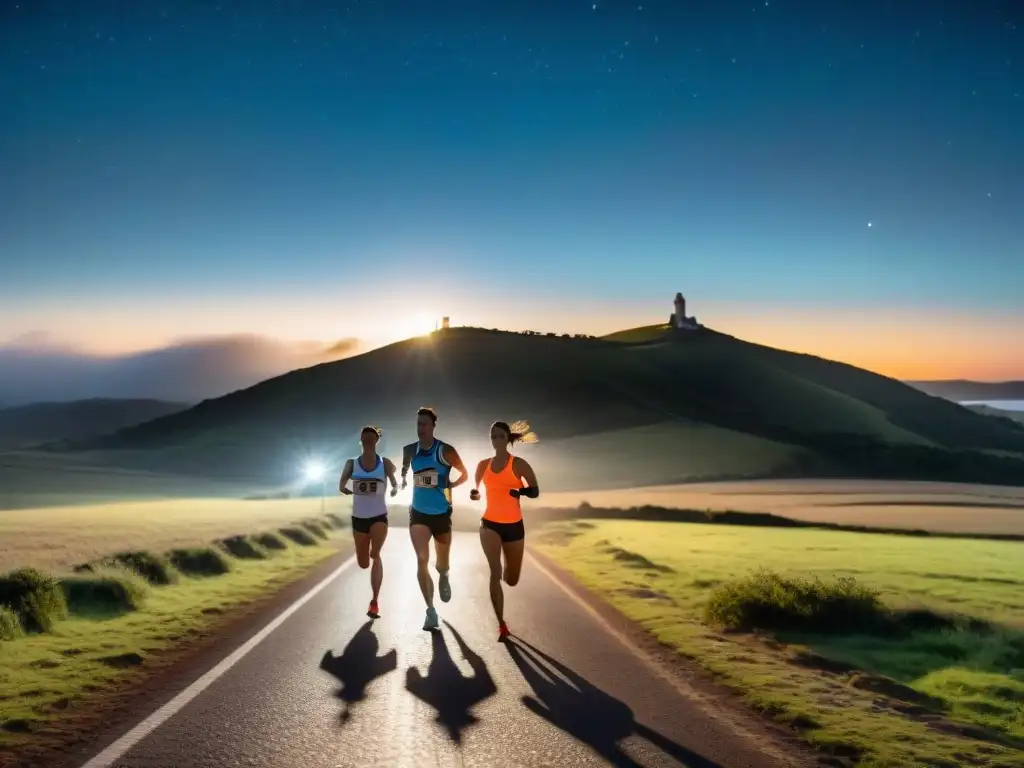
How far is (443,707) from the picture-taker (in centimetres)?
811

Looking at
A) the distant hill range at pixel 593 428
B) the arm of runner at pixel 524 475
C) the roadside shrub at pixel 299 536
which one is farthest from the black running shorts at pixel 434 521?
the distant hill range at pixel 593 428

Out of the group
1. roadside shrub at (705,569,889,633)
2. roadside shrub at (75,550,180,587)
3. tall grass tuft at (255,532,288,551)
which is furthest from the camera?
tall grass tuft at (255,532,288,551)

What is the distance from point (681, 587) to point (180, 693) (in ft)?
35.8

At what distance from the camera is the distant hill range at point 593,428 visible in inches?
5010

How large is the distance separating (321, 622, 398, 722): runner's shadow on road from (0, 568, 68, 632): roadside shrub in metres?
4.41

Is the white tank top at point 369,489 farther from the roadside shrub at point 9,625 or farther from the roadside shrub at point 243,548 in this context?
the roadside shrub at point 243,548

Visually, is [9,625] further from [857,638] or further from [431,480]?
[857,638]

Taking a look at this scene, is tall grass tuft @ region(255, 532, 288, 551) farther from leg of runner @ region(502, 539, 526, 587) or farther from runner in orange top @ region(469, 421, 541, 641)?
runner in orange top @ region(469, 421, 541, 641)

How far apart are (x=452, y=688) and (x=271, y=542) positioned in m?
19.0

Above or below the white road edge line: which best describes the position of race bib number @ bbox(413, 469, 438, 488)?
above

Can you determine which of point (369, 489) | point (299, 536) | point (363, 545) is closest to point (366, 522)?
point (363, 545)

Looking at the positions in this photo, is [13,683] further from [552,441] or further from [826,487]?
[552,441]

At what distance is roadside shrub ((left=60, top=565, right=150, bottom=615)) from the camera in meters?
14.4

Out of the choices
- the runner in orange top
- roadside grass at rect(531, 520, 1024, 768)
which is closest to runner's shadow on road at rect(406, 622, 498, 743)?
the runner in orange top
